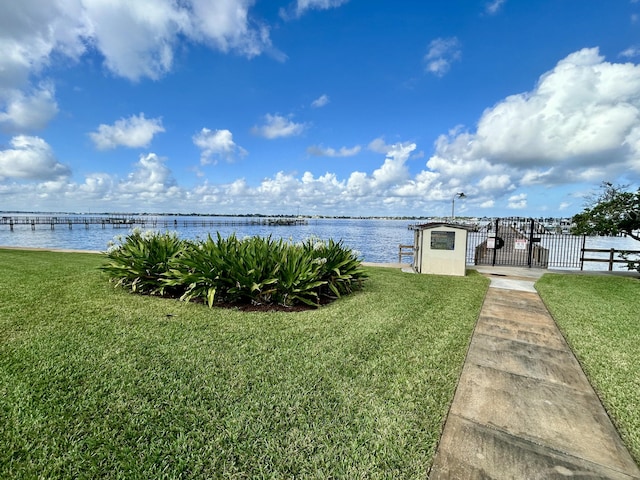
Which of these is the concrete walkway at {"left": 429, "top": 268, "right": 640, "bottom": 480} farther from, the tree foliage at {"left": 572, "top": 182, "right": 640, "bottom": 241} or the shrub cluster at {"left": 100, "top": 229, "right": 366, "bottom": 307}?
the tree foliage at {"left": 572, "top": 182, "right": 640, "bottom": 241}

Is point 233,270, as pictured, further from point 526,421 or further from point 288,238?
point 526,421

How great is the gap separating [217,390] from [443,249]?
327 inches

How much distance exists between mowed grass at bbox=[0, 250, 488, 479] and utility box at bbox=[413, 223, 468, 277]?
16.0 ft

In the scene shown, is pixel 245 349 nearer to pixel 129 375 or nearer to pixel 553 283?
pixel 129 375

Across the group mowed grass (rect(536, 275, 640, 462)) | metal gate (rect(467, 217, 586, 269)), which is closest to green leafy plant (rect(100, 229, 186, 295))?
mowed grass (rect(536, 275, 640, 462))

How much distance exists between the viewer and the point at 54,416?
2.18 meters

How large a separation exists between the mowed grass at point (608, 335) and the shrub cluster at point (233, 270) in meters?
3.60

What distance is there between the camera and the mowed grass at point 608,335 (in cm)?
261

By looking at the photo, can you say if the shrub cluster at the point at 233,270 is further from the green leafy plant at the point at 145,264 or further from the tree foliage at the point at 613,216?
the tree foliage at the point at 613,216

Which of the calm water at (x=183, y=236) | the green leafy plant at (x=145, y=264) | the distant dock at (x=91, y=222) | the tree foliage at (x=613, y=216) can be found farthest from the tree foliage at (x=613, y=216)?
the distant dock at (x=91, y=222)

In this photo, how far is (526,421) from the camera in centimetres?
239

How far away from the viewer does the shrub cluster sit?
17.0 ft

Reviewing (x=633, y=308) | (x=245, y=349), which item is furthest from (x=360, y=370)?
(x=633, y=308)

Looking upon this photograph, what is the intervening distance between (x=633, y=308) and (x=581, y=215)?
4.41 m
